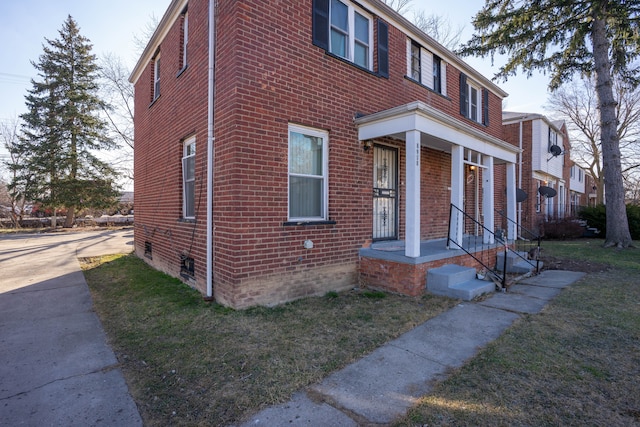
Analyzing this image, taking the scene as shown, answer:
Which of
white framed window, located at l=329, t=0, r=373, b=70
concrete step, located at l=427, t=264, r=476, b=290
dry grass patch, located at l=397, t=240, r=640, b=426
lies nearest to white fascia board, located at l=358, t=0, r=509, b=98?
white framed window, located at l=329, t=0, r=373, b=70

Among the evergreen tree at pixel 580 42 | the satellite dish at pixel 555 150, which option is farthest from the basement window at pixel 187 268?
the satellite dish at pixel 555 150

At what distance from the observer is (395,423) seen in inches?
92.3

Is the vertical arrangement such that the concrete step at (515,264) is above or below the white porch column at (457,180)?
below

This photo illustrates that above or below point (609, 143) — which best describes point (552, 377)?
below

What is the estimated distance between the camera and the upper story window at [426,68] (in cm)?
787

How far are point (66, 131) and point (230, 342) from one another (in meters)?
25.9

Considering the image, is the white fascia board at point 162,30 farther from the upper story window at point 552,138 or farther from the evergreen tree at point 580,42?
the upper story window at point 552,138

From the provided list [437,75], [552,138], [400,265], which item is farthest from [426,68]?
[552,138]

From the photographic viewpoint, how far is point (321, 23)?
5.68m

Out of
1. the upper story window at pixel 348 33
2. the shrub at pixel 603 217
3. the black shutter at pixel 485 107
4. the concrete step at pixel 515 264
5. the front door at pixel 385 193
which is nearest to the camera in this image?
the upper story window at pixel 348 33

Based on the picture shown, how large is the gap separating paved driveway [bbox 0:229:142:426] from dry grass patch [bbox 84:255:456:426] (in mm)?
156

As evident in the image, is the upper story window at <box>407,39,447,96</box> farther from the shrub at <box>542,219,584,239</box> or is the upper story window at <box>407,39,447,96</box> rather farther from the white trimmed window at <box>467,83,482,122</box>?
the shrub at <box>542,219,584,239</box>

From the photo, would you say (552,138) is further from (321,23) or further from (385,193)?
(321,23)

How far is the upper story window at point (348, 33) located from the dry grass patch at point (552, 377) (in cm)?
518
